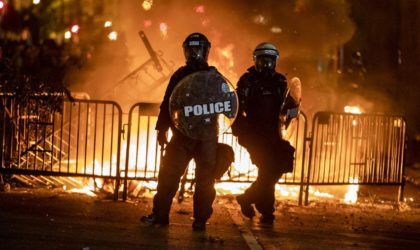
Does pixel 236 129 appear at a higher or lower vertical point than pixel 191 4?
lower

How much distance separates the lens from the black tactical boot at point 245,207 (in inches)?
258

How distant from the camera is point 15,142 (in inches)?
308

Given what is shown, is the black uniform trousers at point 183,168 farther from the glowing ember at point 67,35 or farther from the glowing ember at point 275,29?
the glowing ember at point 67,35

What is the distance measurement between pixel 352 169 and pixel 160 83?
252 inches

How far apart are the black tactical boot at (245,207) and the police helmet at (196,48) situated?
63.7 inches

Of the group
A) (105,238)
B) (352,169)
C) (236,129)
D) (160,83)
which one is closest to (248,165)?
(352,169)

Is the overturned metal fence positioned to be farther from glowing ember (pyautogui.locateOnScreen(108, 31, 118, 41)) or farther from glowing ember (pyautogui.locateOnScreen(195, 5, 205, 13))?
glowing ember (pyautogui.locateOnScreen(195, 5, 205, 13))

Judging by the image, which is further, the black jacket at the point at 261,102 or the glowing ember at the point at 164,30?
the glowing ember at the point at 164,30

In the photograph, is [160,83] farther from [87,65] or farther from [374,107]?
[374,107]

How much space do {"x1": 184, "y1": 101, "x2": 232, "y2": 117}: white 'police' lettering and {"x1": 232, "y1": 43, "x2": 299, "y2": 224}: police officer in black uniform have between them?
517 millimetres

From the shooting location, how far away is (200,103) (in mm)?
5820

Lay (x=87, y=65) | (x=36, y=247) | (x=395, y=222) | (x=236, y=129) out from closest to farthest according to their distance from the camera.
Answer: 1. (x=36, y=247)
2. (x=236, y=129)
3. (x=395, y=222)
4. (x=87, y=65)

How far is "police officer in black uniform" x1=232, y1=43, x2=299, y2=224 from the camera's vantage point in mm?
6336

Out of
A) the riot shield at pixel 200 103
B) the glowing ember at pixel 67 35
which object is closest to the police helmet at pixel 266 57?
the riot shield at pixel 200 103
